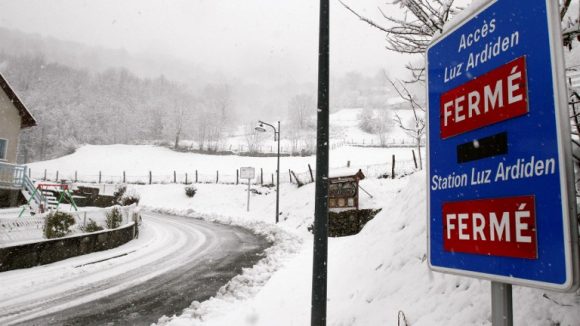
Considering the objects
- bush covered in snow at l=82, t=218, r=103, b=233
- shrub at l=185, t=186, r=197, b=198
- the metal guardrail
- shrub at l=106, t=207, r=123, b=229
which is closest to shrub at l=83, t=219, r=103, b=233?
bush covered in snow at l=82, t=218, r=103, b=233

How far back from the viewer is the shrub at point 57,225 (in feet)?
38.0

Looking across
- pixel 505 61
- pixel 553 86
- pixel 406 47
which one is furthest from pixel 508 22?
pixel 406 47

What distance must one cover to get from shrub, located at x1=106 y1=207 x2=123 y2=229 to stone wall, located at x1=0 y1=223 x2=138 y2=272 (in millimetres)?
924

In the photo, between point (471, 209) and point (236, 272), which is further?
point (236, 272)

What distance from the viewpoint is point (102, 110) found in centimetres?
8956

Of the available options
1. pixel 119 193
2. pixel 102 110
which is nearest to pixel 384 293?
pixel 119 193

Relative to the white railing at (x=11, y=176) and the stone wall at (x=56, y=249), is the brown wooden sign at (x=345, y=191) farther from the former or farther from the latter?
the white railing at (x=11, y=176)

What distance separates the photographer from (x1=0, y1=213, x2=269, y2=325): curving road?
632 cm

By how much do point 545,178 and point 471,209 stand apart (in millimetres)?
393

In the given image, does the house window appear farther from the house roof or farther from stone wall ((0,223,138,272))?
stone wall ((0,223,138,272))

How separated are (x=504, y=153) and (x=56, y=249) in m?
12.6

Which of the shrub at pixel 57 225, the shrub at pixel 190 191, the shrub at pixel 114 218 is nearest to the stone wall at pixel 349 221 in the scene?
the shrub at pixel 114 218

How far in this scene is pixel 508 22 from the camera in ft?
5.17

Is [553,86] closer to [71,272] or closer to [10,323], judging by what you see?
[10,323]
